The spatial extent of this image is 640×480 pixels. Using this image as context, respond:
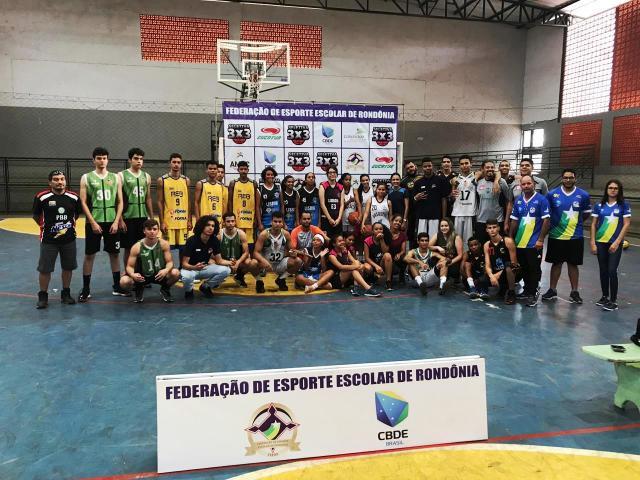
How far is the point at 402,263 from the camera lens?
6984mm

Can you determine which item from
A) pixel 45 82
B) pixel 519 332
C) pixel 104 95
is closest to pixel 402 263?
pixel 519 332

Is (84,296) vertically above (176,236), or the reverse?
(176,236)

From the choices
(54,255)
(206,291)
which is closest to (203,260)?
(206,291)

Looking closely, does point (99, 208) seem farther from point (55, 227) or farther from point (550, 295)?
point (550, 295)

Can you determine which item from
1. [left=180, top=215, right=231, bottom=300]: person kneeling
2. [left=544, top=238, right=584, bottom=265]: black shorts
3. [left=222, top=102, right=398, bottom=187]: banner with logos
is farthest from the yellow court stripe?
[left=222, top=102, right=398, bottom=187]: banner with logos

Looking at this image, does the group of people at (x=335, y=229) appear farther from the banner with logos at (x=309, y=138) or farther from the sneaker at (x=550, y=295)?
the banner with logos at (x=309, y=138)

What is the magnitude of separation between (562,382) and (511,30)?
770 inches

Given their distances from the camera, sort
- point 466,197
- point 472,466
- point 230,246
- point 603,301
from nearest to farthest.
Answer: point 472,466 < point 603,301 < point 230,246 < point 466,197

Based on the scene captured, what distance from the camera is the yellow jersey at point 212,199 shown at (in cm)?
693

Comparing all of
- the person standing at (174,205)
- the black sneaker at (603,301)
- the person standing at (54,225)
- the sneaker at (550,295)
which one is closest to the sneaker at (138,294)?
→ the person standing at (54,225)

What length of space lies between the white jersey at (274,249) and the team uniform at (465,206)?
8.93ft

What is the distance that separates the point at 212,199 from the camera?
6973mm

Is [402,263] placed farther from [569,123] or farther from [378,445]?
[569,123]

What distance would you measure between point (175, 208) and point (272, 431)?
4.67m
